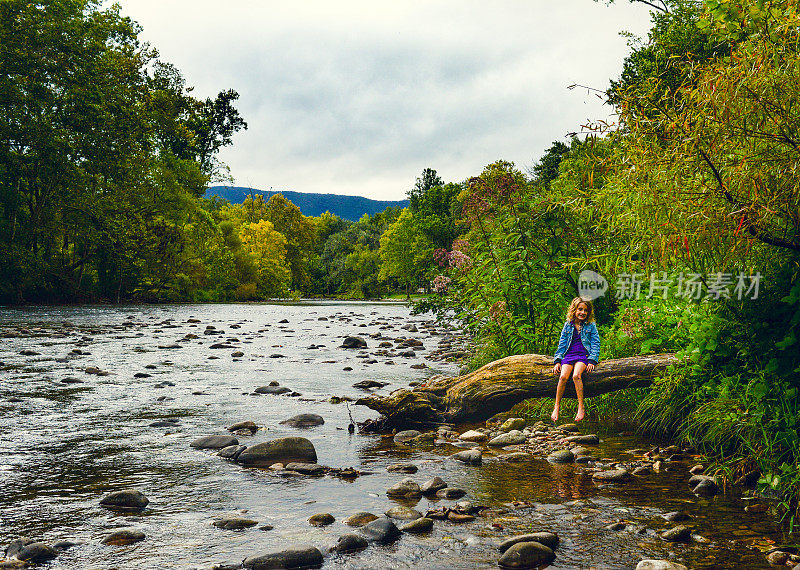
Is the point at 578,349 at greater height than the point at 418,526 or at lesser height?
greater

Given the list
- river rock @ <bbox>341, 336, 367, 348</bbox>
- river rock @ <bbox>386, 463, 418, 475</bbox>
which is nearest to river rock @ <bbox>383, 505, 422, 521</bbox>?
river rock @ <bbox>386, 463, 418, 475</bbox>

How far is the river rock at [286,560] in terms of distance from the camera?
4.41 meters

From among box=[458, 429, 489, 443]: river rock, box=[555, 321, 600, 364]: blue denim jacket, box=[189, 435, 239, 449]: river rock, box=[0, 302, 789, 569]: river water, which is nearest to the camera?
box=[0, 302, 789, 569]: river water

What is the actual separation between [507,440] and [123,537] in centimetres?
484

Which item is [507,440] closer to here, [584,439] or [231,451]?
[584,439]

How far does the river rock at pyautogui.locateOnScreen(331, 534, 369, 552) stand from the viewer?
4770mm

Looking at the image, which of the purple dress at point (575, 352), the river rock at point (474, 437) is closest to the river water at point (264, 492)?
the river rock at point (474, 437)

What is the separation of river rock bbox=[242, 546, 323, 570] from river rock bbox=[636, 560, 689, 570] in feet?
7.50

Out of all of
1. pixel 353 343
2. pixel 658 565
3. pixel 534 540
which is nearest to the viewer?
pixel 658 565

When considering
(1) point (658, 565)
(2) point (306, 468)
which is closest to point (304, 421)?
(2) point (306, 468)

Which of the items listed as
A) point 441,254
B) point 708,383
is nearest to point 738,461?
point 708,383

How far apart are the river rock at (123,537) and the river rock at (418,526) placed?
2.13 meters

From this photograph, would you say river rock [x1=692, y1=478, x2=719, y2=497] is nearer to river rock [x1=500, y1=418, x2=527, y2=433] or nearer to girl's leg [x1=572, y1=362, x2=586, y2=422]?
girl's leg [x1=572, y1=362, x2=586, y2=422]

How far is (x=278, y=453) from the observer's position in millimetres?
7438
